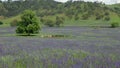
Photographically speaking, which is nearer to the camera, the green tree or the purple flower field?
the purple flower field

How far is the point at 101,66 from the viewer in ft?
40.5

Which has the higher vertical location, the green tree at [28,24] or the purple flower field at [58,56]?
the purple flower field at [58,56]

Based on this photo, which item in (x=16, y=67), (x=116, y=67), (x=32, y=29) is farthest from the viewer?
(x=32, y=29)

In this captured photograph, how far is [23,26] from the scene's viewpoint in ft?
255

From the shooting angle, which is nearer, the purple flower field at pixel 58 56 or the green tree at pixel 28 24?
the purple flower field at pixel 58 56

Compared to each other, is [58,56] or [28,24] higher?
[58,56]

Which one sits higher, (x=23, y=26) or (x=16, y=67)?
(x=16, y=67)

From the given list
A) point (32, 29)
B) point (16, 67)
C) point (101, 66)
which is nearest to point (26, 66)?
point (16, 67)

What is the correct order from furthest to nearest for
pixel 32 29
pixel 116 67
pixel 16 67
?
pixel 32 29
pixel 16 67
pixel 116 67

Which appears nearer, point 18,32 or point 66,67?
point 66,67

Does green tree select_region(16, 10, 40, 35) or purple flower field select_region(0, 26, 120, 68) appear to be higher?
purple flower field select_region(0, 26, 120, 68)

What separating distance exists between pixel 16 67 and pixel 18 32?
67798mm

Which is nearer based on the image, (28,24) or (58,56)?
(58,56)

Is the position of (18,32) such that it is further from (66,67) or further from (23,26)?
(66,67)
